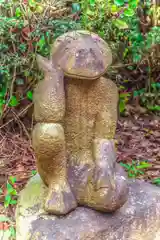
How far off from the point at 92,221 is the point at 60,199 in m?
0.18

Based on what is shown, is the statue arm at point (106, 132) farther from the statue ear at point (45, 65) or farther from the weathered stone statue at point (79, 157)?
the statue ear at point (45, 65)

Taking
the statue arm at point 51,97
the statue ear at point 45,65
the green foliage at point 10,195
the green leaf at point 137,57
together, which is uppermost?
the statue ear at point 45,65

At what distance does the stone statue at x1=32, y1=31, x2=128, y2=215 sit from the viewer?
1.79m

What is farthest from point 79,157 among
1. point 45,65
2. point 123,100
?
point 123,100

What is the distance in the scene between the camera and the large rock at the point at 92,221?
1.80 meters

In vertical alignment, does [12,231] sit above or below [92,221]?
below

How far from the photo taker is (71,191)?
190cm

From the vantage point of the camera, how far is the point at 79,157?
1972 mm

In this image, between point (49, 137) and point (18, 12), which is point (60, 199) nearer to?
point (49, 137)

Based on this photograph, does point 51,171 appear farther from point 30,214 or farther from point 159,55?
point 159,55

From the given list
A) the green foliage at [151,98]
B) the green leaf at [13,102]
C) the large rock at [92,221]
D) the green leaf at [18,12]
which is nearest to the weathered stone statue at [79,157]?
the large rock at [92,221]

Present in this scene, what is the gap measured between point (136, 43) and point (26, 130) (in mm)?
1179

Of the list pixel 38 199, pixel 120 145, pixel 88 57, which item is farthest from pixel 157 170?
pixel 88 57

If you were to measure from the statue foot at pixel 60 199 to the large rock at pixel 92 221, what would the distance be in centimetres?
4
